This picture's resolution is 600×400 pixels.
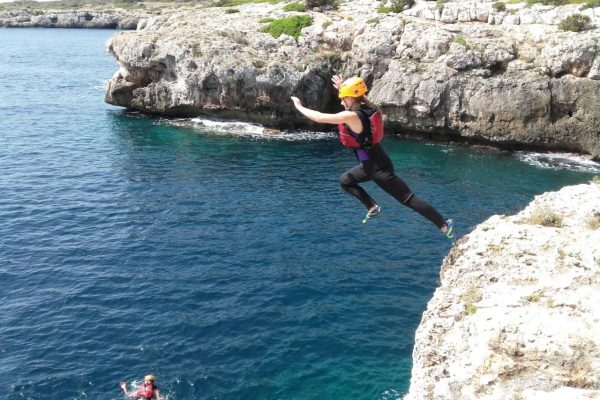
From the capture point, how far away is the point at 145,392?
66.0 ft

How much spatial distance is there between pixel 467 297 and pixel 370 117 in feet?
14.4

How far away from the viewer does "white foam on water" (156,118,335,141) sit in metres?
57.8

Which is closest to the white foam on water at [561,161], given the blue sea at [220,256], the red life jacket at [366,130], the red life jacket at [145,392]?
the blue sea at [220,256]

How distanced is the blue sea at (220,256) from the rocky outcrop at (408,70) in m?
2.82

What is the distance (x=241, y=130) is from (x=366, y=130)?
47.7 meters

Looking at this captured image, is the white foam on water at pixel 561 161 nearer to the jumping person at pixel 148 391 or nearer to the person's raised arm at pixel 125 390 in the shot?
the jumping person at pixel 148 391

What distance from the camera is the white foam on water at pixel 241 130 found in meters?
57.8

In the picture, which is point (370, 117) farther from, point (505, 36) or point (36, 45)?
point (36, 45)

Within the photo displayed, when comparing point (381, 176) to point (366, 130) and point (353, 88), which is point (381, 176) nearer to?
point (366, 130)

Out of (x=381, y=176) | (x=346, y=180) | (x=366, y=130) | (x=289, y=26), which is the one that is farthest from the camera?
(x=289, y=26)

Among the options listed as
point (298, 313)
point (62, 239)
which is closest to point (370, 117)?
point (298, 313)

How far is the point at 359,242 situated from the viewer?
3444 cm

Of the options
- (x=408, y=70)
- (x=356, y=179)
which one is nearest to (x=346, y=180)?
(x=356, y=179)

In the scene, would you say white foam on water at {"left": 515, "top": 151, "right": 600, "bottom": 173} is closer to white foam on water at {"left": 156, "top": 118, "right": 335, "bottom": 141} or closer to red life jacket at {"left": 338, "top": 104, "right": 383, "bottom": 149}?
white foam on water at {"left": 156, "top": 118, "right": 335, "bottom": 141}
